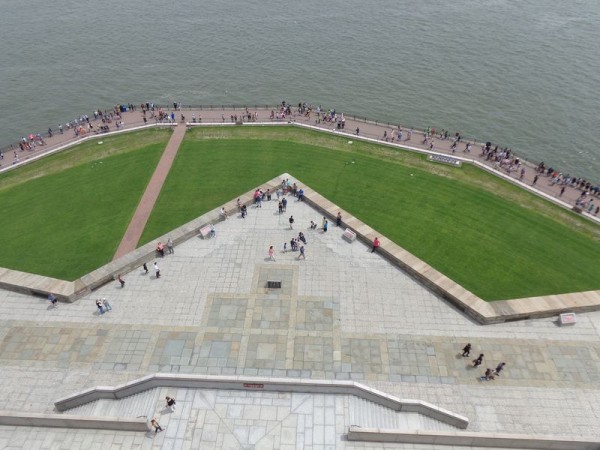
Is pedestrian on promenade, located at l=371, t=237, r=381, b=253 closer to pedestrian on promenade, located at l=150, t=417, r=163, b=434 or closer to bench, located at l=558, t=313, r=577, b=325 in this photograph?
bench, located at l=558, t=313, r=577, b=325

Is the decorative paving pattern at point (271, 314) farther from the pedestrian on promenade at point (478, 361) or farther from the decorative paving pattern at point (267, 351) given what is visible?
the pedestrian on promenade at point (478, 361)

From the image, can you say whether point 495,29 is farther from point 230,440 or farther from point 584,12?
point 230,440

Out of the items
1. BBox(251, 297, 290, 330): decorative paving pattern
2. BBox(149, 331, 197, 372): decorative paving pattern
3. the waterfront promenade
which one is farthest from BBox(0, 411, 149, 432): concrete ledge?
the waterfront promenade

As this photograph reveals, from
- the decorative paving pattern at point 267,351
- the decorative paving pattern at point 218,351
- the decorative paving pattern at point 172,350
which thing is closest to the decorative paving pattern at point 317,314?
the decorative paving pattern at point 267,351

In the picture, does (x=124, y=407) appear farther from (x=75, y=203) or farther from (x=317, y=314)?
(x=75, y=203)

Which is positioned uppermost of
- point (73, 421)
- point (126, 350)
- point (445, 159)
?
point (445, 159)

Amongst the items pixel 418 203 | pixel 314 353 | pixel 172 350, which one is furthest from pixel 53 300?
pixel 418 203
